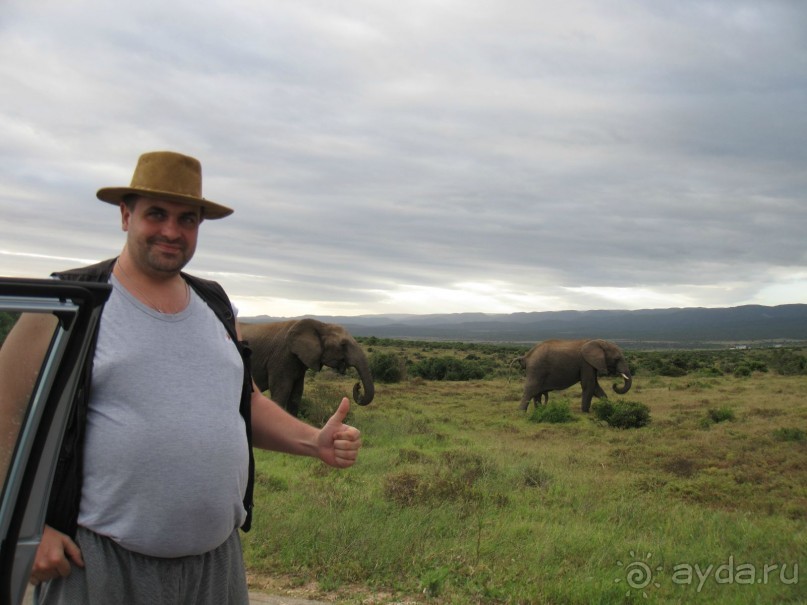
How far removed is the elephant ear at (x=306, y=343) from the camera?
46.8ft

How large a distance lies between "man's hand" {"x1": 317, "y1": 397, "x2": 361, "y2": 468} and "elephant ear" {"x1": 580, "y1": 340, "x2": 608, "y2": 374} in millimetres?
17513

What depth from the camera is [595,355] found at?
19953 millimetres

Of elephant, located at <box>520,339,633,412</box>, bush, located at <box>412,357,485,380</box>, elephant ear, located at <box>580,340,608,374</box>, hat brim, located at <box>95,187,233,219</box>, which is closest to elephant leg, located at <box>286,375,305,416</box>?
elephant, located at <box>520,339,633,412</box>

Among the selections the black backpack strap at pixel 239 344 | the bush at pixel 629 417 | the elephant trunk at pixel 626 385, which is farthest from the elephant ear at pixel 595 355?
the black backpack strap at pixel 239 344

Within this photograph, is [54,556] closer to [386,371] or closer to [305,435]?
[305,435]

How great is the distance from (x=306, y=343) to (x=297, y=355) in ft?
1.04

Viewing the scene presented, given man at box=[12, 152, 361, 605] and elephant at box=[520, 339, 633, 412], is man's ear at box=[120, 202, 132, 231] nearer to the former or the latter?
man at box=[12, 152, 361, 605]

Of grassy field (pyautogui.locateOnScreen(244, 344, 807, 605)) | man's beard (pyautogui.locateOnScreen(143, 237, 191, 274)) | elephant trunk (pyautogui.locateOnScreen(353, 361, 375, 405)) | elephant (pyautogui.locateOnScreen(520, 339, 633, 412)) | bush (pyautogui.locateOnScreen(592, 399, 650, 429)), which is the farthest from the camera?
elephant (pyautogui.locateOnScreen(520, 339, 633, 412))

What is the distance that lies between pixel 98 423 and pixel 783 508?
293 inches

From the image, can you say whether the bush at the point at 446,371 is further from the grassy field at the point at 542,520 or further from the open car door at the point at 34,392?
the open car door at the point at 34,392

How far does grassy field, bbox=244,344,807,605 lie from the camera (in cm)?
526

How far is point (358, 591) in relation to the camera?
5.19 metres

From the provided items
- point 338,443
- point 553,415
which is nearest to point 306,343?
point 553,415

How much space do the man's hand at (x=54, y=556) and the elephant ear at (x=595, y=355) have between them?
18.4 meters
